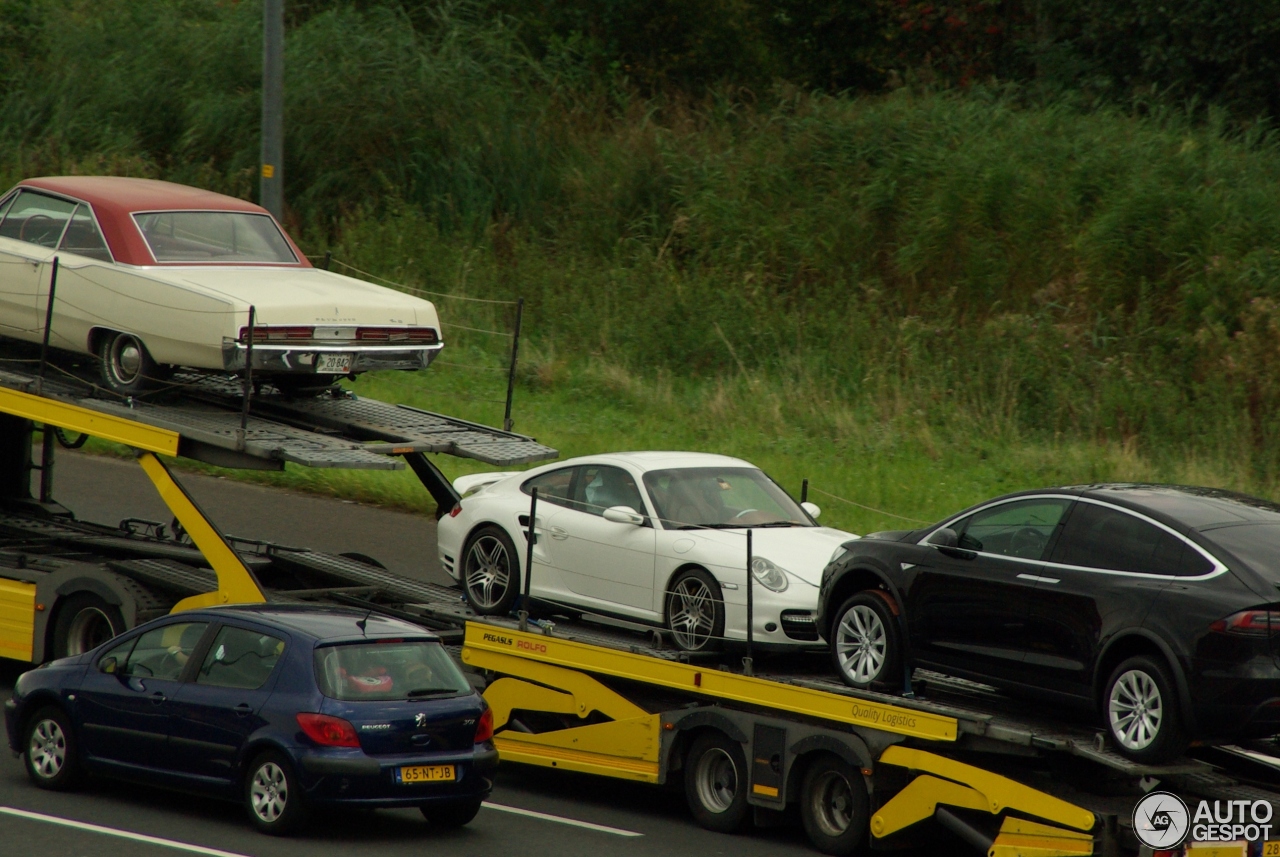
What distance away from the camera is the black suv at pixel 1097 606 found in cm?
871

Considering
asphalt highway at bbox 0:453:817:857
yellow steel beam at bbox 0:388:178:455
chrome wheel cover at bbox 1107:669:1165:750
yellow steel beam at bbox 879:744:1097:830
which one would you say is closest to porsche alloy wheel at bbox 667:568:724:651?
asphalt highway at bbox 0:453:817:857

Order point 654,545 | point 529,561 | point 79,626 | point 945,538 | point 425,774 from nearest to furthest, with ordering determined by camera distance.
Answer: point 425,774 → point 945,538 → point 654,545 → point 529,561 → point 79,626

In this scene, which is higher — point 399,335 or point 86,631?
point 399,335

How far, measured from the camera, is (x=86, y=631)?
13.9 meters

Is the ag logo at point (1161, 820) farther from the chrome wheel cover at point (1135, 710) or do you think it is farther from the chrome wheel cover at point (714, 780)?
the chrome wheel cover at point (714, 780)

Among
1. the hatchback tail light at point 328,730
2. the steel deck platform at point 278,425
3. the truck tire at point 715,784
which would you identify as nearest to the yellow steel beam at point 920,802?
the truck tire at point 715,784

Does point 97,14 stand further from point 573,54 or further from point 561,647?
point 561,647

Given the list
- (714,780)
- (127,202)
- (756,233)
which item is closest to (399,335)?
(127,202)

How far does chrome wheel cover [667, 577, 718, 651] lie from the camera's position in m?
11.5

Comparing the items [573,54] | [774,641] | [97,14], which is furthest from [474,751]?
[97,14]

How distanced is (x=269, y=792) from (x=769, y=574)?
3596 millimetres

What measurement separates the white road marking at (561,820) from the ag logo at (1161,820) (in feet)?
10.8

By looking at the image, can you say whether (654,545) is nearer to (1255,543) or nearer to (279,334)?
(279,334)

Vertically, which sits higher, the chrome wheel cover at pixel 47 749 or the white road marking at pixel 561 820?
the chrome wheel cover at pixel 47 749
